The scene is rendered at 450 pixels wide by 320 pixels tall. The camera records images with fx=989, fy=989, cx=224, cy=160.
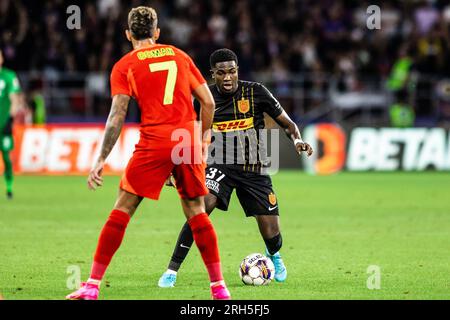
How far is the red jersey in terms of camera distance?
7305 mm

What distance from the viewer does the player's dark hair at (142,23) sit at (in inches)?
289

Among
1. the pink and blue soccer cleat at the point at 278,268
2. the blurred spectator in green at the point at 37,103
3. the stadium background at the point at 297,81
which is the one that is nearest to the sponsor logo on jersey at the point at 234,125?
the pink and blue soccer cleat at the point at 278,268

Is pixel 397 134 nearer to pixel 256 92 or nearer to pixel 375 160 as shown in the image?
pixel 375 160

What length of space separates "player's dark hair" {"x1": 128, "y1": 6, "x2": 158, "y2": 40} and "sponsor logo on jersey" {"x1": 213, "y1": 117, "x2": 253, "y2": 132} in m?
1.90

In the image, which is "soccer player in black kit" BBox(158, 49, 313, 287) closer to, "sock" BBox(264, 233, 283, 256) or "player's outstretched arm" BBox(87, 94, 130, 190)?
"sock" BBox(264, 233, 283, 256)

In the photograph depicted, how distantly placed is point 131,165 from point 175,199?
10.2 m

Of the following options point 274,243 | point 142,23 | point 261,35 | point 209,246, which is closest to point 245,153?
point 274,243

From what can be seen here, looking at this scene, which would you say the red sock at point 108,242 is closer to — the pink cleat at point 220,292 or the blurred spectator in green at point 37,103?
the pink cleat at point 220,292

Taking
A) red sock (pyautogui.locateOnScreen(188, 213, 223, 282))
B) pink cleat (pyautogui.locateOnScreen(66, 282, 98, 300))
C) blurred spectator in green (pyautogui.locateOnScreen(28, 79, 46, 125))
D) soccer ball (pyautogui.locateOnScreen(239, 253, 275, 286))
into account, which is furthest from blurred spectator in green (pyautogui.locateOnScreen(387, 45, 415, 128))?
pink cleat (pyautogui.locateOnScreen(66, 282, 98, 300))

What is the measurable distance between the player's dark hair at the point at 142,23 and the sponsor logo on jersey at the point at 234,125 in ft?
6.24

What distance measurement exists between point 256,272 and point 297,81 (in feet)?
56.4
